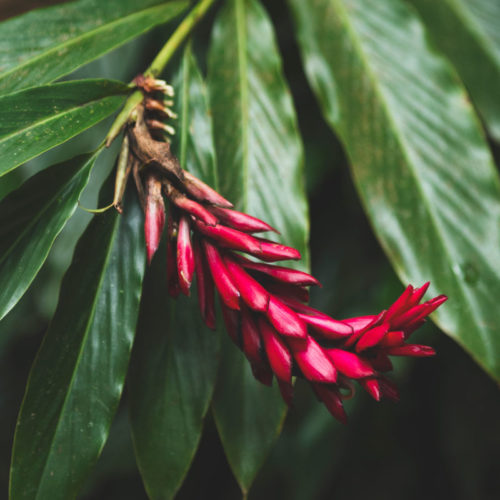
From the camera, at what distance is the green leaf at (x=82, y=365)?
53 centimetres

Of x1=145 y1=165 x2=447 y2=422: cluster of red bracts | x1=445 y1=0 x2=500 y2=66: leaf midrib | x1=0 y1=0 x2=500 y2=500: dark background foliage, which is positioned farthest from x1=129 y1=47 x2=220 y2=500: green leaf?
x1=445 y1=0 x2=500 y2=66: leaf midrib

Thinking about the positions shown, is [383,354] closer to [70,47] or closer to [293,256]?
[293,256]

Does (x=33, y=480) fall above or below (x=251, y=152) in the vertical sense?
below

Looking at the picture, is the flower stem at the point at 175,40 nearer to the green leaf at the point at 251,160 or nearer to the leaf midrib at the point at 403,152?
the green leaf at the point at 251,160

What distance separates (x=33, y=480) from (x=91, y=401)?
10 cm

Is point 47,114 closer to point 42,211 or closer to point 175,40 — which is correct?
point 42,211

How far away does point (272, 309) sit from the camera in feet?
1.48

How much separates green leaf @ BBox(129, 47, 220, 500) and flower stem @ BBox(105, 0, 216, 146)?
0.08 metres

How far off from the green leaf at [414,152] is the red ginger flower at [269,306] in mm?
224

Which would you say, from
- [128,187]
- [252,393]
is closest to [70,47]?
[128,187]

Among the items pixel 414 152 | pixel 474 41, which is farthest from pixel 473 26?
pixel 414 152

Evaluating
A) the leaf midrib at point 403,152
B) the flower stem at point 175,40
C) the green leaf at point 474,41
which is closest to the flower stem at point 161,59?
the flower stem at point 175,40

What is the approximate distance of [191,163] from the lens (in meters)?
0.65

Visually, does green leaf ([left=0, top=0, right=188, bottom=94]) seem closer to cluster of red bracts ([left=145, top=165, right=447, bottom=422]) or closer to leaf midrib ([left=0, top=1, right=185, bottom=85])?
leaf midrib ([left=0, top=1, right=185, bottom=85])
